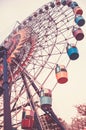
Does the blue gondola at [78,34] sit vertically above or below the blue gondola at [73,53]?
above

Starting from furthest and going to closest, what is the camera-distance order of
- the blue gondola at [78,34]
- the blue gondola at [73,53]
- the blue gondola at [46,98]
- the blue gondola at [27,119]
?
the blue gondola at [78,34], the blue gondola at [73,53], the blue gondola at [46,98], the blue gondola at [27,119]

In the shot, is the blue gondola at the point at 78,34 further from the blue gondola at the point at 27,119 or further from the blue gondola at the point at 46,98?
the blue gondola at the point at 27,119

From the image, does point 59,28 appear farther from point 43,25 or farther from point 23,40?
point 23,40

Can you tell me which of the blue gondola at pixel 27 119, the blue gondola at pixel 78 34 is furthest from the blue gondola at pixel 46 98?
the blue gondola at pixel 78 34

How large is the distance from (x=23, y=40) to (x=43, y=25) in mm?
2120

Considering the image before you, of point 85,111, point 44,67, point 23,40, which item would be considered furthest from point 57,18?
point 85,111

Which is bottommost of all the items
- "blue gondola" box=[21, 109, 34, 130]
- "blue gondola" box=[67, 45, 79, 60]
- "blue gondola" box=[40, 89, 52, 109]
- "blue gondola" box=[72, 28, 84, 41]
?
"blue gondola" box=[21, 109, 34, 130]

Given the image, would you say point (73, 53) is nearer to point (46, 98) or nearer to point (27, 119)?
point (46, 98)

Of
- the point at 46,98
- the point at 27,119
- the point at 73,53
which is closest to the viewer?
the point at 27,119

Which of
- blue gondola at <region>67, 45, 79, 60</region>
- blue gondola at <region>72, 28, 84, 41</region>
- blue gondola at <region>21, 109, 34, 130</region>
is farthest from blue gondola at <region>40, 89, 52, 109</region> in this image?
blue gondola at <region>72, 28, 84, 41</region>

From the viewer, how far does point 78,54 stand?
12.9 metres

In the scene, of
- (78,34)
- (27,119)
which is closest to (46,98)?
(27,119)

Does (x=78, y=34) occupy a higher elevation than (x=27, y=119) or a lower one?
higher

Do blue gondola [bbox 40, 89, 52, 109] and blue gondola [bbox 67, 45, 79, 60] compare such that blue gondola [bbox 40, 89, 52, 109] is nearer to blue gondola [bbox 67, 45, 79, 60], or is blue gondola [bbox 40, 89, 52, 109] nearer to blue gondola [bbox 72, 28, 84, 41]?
blue gondola [bbox 67, 45, 79, 60]
